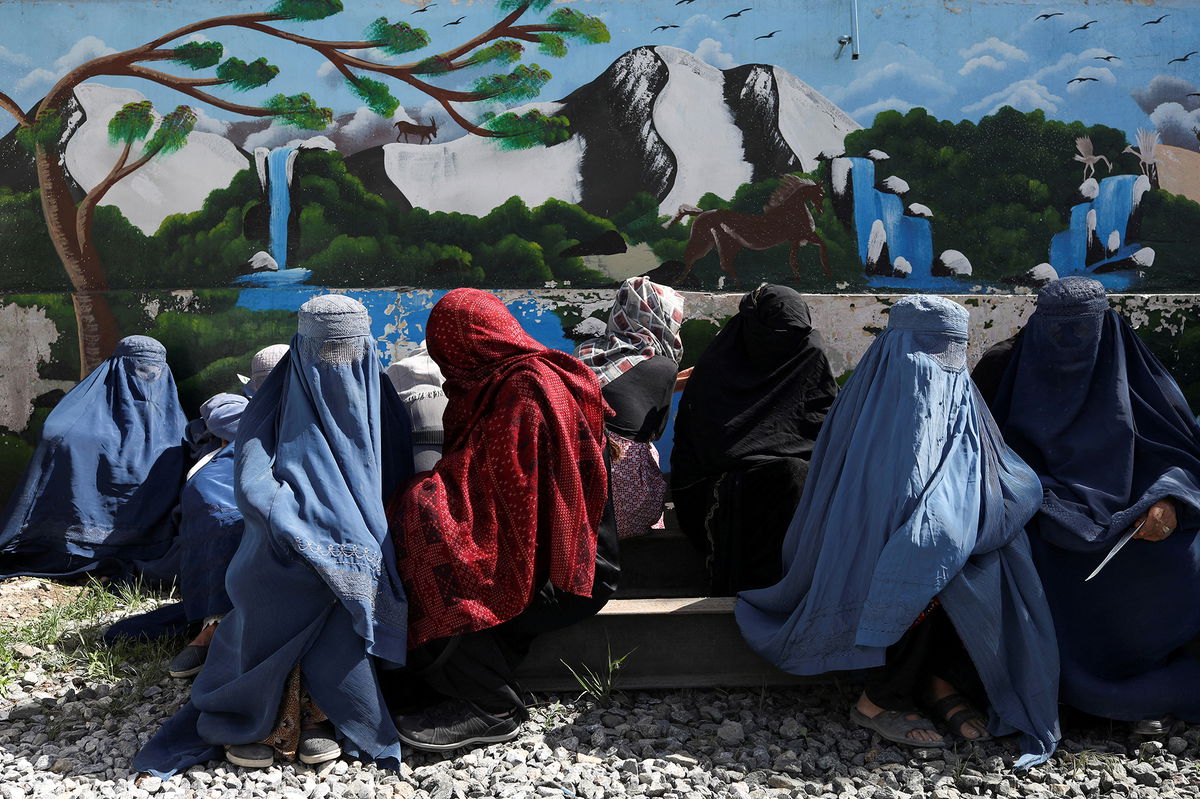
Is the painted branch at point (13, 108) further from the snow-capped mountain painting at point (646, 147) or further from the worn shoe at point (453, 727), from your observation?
the worn shoe at point (453, 727)

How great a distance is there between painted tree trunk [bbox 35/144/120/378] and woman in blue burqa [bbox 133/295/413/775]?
253 cm

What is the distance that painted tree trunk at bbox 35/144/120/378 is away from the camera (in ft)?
16.8

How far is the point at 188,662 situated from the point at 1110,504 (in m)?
2.99

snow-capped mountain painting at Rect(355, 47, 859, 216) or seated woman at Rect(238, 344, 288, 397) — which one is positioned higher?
snow-capped mountain painting at Rect(355, 47, 859, 216)

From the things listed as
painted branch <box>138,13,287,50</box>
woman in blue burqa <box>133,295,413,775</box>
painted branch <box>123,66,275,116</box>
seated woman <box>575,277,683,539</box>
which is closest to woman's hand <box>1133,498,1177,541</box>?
seated woman <box>575,277,683,539</box>

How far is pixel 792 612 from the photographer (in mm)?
3197

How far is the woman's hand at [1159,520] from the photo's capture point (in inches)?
119

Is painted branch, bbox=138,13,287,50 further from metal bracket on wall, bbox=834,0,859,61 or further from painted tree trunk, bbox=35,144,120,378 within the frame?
metal bracket on wall, bbox=834,0,859,61

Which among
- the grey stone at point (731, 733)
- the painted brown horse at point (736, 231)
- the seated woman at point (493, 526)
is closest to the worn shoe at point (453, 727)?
the seated woman at point (493, 526)

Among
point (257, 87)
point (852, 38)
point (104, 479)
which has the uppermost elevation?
point (257, 87)

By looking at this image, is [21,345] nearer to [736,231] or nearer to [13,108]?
Answer: [13,108]

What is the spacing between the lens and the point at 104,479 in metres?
4.75

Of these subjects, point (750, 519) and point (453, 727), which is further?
point (750, 519)

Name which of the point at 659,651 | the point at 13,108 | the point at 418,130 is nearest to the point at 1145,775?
the point at 659,651
